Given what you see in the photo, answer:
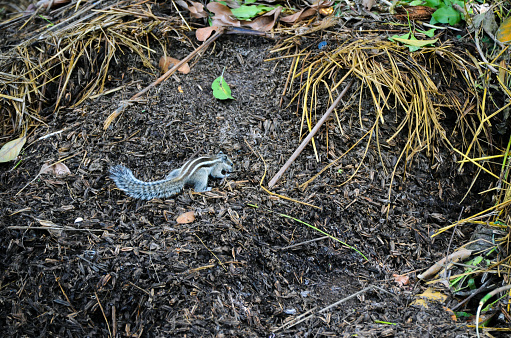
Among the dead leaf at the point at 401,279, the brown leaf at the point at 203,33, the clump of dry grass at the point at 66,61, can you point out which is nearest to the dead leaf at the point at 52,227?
the clump of dry grass at the point at 66,61

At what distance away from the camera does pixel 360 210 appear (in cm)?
296

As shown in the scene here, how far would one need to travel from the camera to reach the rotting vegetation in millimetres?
2375

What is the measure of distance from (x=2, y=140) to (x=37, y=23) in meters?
1.35

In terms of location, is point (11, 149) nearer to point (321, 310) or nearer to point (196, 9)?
point (196, 9)

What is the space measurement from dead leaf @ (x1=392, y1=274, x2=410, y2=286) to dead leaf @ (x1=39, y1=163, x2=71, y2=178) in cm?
247

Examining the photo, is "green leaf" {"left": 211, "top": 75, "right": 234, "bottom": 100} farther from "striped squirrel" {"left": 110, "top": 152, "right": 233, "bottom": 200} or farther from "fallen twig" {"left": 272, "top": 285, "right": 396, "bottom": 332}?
"fallen twig" {"left": 272, "top": 285, "right": 396, "bottom": 332}

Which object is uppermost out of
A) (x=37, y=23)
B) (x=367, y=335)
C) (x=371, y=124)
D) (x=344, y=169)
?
(x=37, y=23)

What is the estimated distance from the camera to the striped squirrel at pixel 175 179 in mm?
2883

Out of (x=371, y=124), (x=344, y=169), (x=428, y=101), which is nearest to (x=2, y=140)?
(x=344, y=169)

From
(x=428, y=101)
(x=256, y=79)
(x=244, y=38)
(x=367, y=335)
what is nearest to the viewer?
(x=367, y=335)

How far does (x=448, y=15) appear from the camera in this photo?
3.54 metres

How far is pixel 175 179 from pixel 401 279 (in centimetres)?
170

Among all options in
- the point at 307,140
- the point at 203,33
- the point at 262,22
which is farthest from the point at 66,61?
the point at 307,140

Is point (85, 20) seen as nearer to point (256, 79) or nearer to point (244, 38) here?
point (244, 38)
